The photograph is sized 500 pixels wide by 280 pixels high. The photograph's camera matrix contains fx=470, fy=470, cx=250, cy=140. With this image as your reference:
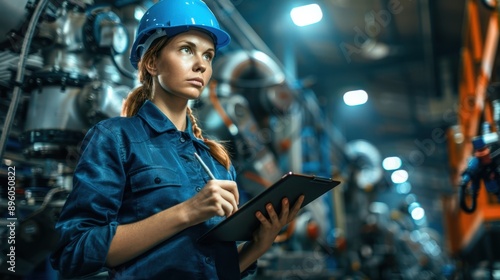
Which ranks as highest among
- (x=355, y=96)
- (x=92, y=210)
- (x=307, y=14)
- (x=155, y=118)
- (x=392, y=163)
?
(x=355, y=96)

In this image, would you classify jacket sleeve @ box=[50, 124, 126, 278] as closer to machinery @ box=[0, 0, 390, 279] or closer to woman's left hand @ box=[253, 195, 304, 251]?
woman's left hand @ box=[253, 195, 304, 251]

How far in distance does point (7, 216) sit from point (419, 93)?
38.7ft

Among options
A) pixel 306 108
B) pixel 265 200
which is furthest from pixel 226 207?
pixel 306 108

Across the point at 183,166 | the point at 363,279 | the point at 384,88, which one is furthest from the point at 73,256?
the point at 384,88

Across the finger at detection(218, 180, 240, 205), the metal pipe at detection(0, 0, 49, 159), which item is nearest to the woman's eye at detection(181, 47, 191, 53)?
the finger at detection(218, 180, 240, 205)

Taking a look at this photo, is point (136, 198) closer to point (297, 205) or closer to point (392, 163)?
point (297, 205)

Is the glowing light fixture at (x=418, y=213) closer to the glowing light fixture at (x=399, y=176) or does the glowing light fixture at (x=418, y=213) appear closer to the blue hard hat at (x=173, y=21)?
the glowing light fixture at (x=399, y=176)

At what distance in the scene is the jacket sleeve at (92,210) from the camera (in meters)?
1.13

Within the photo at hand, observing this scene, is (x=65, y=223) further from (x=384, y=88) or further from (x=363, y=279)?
(x=384, y=88)

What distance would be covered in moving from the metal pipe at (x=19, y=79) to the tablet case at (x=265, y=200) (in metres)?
0.80

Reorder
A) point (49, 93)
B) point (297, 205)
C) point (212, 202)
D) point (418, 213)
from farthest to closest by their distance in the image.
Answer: point (418, 213) < point (49, 93) < point (297, 205) < point (212, 202)

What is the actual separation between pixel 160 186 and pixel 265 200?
0.93ft

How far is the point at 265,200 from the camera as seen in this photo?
4.05 feet

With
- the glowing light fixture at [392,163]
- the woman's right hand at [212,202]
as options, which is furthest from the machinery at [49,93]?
the glowing light fixture at [392,163]
